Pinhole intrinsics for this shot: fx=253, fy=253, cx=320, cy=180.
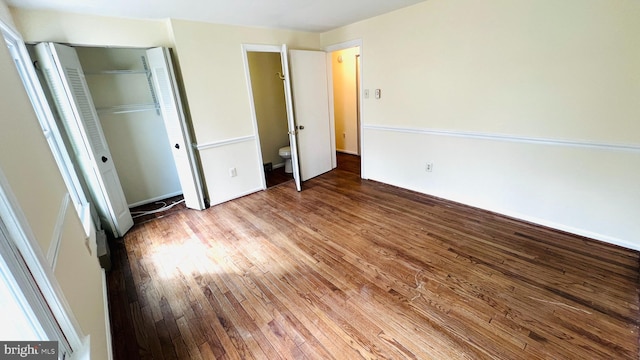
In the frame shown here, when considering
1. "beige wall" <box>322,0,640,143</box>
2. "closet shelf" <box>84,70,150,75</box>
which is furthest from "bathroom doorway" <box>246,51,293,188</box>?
"beige wall" <box>322,0,640,143</box>

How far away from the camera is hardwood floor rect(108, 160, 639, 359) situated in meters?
1.53

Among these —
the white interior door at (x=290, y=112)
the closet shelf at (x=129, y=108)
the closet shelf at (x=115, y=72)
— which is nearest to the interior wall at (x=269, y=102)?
the white interior door at (x=290, y=112)

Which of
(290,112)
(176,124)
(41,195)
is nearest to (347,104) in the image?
(290,112)

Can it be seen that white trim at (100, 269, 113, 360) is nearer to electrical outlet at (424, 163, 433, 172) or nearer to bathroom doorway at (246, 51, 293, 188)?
bathroom doorway at (246, 51, 293, 188)

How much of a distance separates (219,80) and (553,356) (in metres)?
3.83

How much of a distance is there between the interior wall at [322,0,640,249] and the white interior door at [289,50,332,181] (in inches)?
30.5

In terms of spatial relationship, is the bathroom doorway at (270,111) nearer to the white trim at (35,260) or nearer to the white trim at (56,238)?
the white trim at (56,238)

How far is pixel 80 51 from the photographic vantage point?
2.91m

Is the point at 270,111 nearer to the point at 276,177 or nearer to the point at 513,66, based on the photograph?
the point at 276,177

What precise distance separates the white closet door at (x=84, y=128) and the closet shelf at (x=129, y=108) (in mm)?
605

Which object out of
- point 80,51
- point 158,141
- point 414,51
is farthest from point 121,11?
point 414,51

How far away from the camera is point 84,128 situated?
246cm

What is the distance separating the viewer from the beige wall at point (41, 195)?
100 centimetres

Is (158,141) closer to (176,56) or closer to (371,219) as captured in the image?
(176,56)
